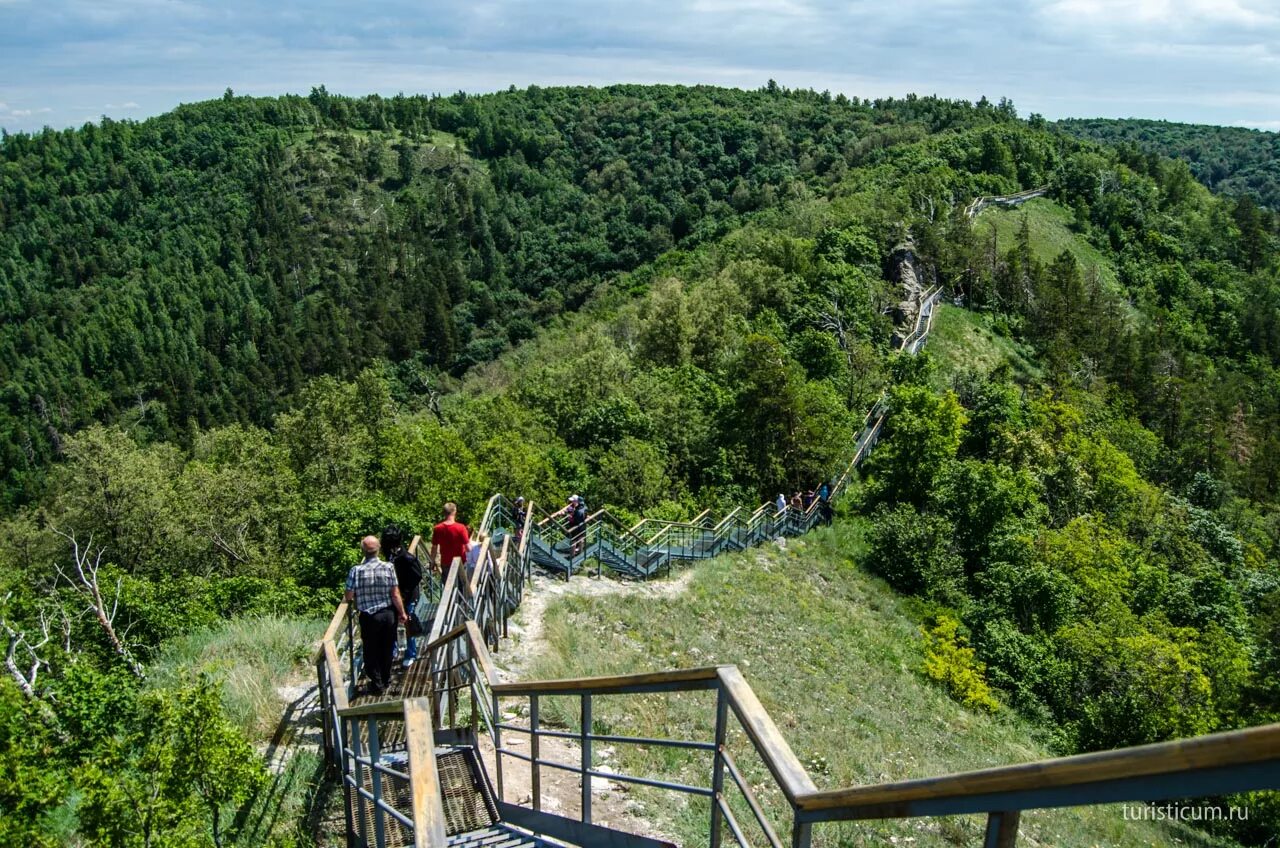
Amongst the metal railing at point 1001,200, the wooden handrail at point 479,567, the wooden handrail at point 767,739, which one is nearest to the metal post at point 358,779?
the wooden handrail at point 767,739

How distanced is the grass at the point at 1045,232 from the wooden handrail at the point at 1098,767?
70357 millimetres

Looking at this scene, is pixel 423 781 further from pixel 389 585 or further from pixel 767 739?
pixel 389 585

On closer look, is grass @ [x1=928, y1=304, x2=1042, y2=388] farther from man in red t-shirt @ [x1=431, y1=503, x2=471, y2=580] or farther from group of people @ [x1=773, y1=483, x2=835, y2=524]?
man in red t-shirt @ [x1=431, y1=503, x2=471, y2=580]

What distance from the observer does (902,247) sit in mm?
58562

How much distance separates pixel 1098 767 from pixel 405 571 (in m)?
8.73

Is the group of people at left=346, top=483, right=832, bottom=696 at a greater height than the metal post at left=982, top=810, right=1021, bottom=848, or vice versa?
the metal post at left=982, top=810, right=1021, bottom=848

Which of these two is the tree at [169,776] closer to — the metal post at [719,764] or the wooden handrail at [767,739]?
the metal post at [719,764]

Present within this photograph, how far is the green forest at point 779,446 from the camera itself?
48.4ft

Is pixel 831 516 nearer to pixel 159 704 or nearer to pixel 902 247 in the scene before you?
pixel 159 704

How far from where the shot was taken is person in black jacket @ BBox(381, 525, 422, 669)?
9.35 m

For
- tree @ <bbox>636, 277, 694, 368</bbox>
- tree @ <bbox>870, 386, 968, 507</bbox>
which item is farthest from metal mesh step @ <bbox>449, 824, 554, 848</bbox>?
tree @ <bbox>636, 277, 694, 368</bbox>

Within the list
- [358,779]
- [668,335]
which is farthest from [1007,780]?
[668,335]

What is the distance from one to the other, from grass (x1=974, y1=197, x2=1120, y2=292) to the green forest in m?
0.58

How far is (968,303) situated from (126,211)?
7393 inches
